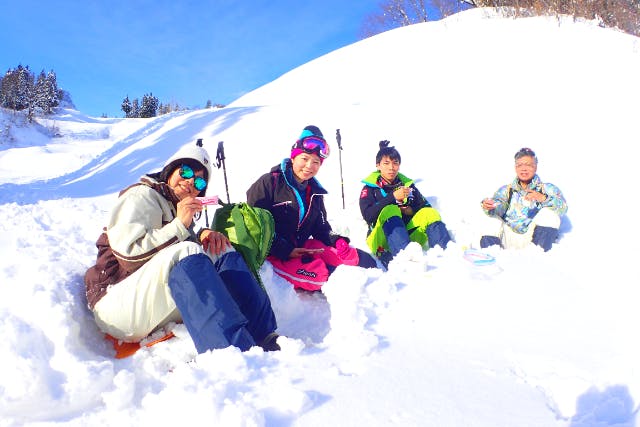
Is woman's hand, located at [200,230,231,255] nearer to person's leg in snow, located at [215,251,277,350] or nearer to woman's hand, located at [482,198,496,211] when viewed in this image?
person's leg in snow, located at [215,251,277,350]

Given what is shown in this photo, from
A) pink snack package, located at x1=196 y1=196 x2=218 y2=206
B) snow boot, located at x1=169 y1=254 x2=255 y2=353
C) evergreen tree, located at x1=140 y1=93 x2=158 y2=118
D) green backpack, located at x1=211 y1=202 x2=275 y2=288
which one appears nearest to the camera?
snow boot, located at x1=169 y1=254 x2=255 y2=353

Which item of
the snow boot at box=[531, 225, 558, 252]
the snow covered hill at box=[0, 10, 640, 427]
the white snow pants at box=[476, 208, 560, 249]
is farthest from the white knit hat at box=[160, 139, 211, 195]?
the snow boot at box=[531, 225, 558, 252]

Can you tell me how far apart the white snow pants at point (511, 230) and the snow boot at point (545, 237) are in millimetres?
64

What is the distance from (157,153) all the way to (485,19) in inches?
620

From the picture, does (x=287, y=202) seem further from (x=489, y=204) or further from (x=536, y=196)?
(x=536, y=196)

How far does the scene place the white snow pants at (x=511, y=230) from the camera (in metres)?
4.48

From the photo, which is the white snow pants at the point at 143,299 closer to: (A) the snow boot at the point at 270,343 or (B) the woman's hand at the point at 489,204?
(A) the snow boot at the point at 270,343

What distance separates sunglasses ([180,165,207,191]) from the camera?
2.81 meters

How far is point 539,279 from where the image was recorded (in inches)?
120

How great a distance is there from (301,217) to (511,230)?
252 centimetres

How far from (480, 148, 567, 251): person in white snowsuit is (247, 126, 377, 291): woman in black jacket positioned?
1634 millimetres

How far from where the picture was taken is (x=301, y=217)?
12.9ft

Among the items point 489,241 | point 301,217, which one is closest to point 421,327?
point 301,217

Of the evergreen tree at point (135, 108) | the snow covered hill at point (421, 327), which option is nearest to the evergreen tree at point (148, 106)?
the evergreen tree at point (135, 108)
